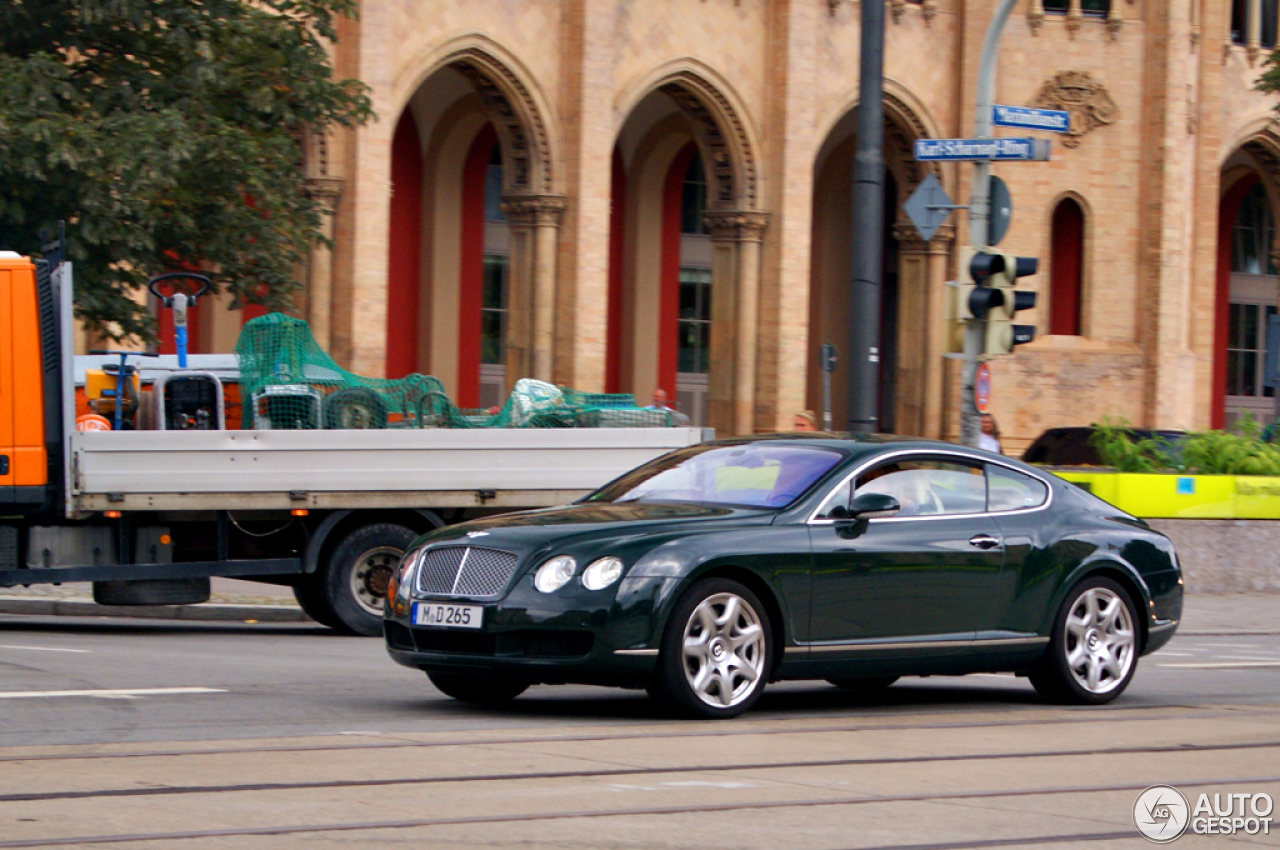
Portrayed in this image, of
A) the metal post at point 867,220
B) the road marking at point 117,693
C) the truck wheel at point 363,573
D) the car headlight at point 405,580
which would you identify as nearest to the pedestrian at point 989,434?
the metal post at point 867,220

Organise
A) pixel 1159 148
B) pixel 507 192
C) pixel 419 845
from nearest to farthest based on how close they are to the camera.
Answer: pixel 419 845 < pixel 507 192 < pixel 1159 148

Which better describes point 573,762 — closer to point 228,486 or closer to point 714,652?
point 714,652

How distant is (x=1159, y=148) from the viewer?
3584 cm

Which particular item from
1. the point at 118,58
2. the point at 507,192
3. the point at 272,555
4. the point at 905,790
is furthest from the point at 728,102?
the point at 905,790

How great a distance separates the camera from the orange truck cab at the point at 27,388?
1309 cm

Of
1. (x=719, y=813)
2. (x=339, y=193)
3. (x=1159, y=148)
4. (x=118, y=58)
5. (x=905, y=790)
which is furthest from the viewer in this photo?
(x=1159, y=148)

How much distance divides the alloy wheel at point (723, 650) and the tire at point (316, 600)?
6.18 metres

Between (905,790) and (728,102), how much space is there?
27.7 metres

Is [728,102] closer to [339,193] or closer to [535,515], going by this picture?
[339,193]

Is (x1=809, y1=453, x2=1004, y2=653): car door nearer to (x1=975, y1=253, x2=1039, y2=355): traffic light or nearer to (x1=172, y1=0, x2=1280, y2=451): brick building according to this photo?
(x1=975, y1=253, x2=1039, y2=355): traffic light

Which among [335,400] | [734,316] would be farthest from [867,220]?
[734,316]

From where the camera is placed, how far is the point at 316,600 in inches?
555

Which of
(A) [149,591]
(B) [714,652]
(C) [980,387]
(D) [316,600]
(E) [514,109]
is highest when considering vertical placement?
(E) [514,109]

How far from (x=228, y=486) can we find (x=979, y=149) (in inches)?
253
